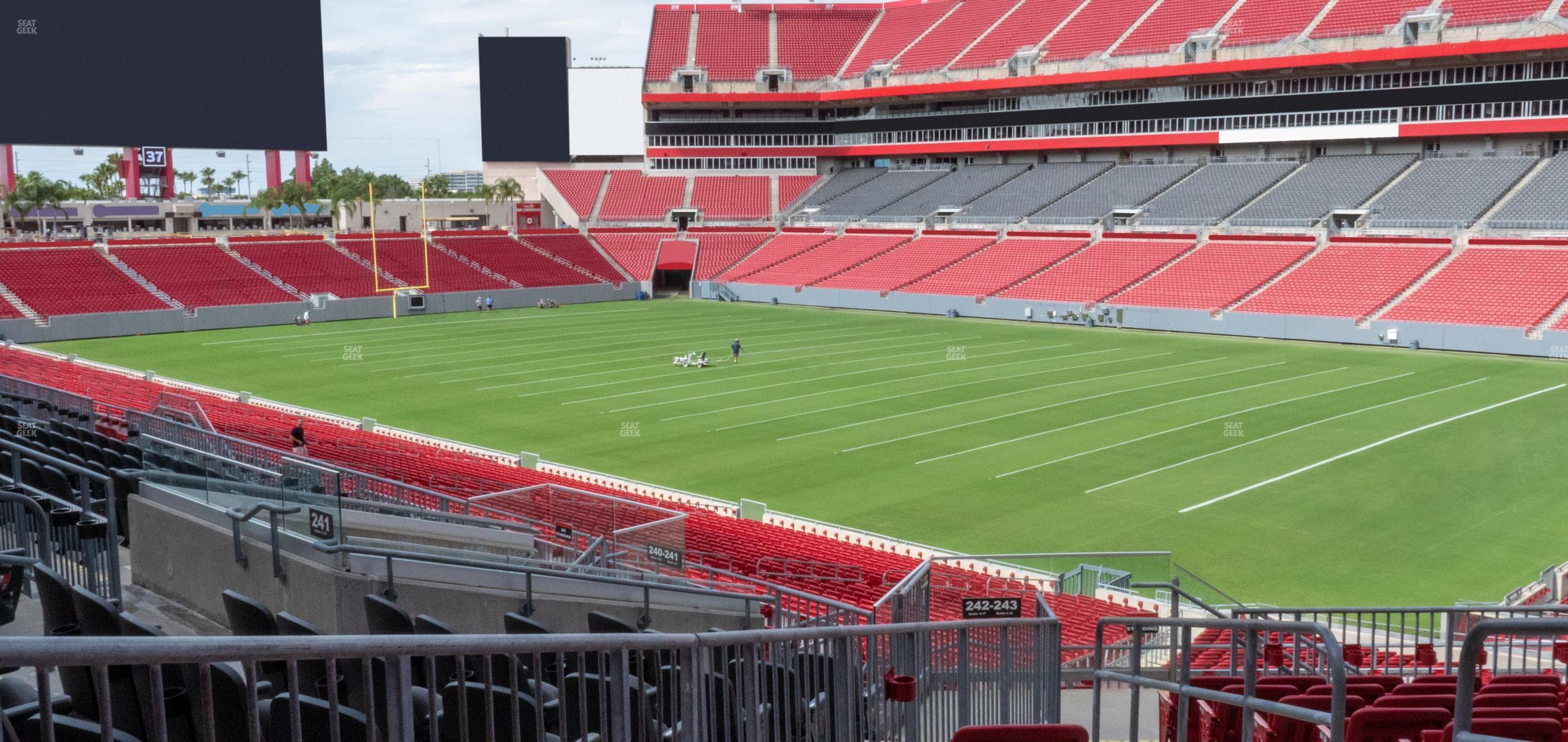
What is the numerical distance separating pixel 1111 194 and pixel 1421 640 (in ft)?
179

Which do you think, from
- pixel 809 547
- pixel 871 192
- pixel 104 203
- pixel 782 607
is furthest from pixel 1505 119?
pixel 104 203

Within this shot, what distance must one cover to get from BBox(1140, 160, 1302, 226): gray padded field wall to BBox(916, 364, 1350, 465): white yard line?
73.2ft

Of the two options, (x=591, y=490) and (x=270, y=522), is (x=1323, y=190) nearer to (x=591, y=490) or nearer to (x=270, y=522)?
(x=591, y=490)

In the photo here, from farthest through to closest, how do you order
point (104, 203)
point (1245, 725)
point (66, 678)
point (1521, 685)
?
1. point (104, 203)
2. point (1521, 685)
3. point (1245, 725)
4. point (66, 678)

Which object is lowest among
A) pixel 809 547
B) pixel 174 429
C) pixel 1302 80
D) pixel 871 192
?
pixel 809 547

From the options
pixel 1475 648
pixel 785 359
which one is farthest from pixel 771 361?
pixel 1475 648

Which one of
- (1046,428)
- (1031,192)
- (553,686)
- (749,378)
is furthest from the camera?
(1031,192)

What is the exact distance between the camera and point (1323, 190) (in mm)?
59750

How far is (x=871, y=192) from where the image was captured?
261 ft

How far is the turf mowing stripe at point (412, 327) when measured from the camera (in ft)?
165

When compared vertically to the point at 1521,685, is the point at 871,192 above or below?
above

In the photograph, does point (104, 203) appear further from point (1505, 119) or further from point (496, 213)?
point (1505, 119)

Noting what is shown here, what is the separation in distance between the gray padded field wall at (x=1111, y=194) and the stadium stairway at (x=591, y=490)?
46146mm

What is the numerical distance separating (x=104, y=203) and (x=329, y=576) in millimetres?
109379
